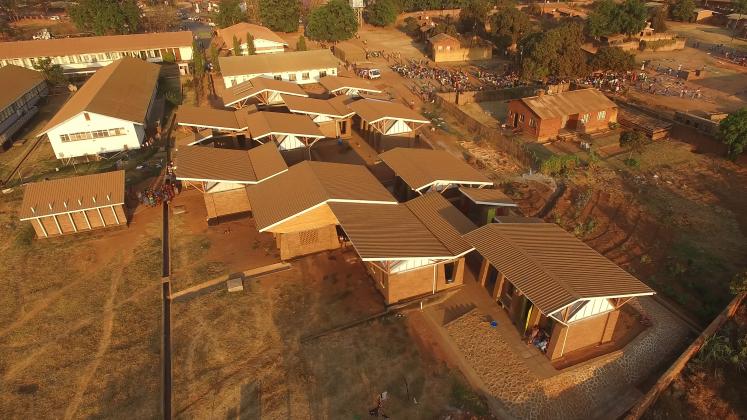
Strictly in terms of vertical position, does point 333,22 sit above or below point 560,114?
above

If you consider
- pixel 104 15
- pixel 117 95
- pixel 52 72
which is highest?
pixel 104 15

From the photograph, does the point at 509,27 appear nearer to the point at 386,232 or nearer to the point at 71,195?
the point at 386,232

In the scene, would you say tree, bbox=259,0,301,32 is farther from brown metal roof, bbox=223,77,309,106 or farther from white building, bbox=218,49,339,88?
brown metal roof, bbox=223,77,309,106

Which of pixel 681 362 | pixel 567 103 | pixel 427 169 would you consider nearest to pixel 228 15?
pixel 567 103

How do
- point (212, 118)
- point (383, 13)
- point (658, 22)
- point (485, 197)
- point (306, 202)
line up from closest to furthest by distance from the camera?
point (306, 202)
point (485, 197)
point (212, 118)
point (658, 22)
point (383, 13)

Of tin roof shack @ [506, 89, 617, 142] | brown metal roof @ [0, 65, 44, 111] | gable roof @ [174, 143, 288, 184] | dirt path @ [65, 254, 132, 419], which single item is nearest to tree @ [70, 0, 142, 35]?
brown metal roof @ [0, 65, 44, 111]

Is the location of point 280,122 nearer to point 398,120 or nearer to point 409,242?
point 398,120
